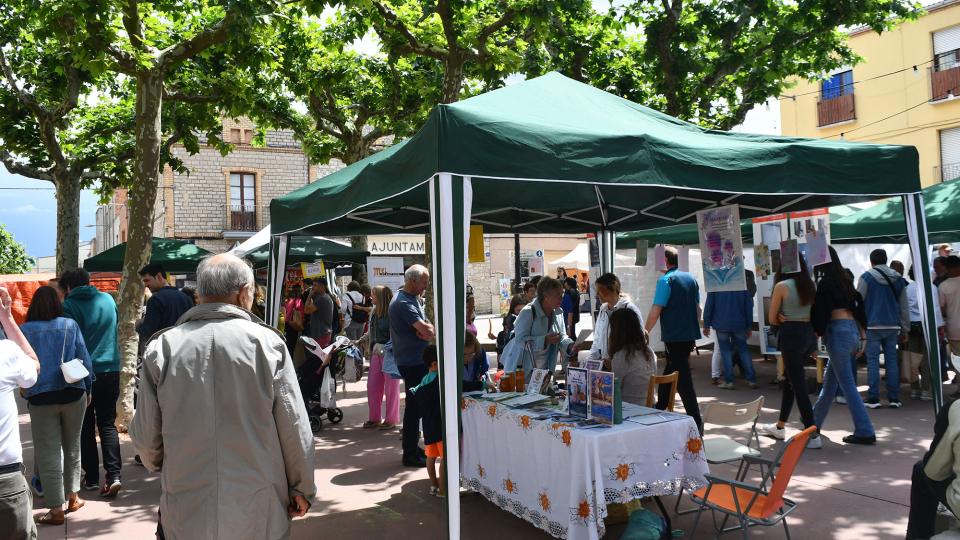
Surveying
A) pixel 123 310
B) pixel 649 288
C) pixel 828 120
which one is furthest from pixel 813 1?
pixel 828 120

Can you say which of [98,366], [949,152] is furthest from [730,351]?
[949,152]

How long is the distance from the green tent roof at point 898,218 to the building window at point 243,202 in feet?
77.3

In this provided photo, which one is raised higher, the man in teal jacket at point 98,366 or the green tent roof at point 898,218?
the green tent roof at point 898,218

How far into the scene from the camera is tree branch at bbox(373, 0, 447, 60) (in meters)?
9.55

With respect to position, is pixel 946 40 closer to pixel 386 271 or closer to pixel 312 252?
pixel 386 271

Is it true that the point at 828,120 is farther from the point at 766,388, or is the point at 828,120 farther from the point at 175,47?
the point at 175,47

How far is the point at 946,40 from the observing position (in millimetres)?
22219

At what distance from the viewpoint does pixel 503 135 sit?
395 centimetres

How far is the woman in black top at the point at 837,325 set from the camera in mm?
6066

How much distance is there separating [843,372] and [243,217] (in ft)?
84.2

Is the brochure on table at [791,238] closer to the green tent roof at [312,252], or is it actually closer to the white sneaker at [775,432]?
the white sneaker at [775,432]

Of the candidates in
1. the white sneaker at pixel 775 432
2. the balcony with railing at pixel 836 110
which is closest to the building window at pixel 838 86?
the balcony with railing at pixel 836 110

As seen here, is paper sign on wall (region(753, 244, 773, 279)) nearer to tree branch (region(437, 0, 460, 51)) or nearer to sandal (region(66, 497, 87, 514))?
tree branch (region(437, 0, 460, 51))

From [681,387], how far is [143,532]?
13.8 feet
